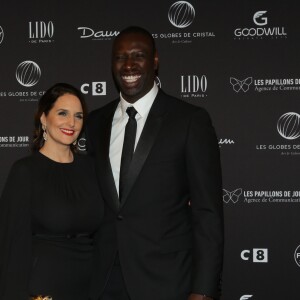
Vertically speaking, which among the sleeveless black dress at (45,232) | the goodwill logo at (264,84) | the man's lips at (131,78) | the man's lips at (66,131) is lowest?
the sleeveless black dress at (45,232)

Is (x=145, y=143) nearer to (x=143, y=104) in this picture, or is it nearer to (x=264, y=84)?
(x=143, y=104)

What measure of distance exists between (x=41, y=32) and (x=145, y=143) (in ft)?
7.19

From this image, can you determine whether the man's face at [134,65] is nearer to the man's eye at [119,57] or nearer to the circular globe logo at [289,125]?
the man's eye at [119,57]

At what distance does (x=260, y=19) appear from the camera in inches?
161

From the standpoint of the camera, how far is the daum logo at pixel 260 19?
4.09 metres

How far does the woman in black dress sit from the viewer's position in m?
2.47

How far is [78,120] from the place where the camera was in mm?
2803

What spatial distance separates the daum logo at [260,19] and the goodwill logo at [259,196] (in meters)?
1.28

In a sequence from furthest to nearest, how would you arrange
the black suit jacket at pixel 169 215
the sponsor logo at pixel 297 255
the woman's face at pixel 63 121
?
1. the sponsor logo at pixel 297 255
2. the woman's face at pixel 63 121
3. the black suit jacket at pixel 169 215

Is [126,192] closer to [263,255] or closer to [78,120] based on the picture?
[78,120]

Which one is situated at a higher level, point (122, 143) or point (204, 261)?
point (122, 143)

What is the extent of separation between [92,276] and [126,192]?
486 millimetres

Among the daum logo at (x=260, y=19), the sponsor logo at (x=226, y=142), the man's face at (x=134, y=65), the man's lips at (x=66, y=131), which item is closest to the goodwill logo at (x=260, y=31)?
the daum logo at (x=260, y=19)

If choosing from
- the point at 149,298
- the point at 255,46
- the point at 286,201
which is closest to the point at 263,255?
the point at 286,201
